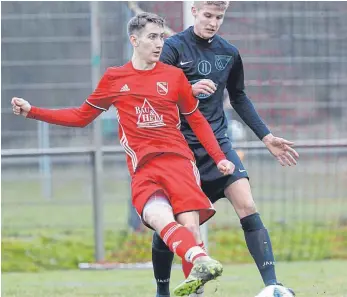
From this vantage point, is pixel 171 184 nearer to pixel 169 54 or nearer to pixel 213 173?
pixel 213 173

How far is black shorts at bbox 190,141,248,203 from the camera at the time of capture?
24.8 ft

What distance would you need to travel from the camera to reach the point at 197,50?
7.62 meters

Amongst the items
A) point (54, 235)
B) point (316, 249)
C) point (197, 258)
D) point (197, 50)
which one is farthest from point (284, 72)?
point (197, 258)

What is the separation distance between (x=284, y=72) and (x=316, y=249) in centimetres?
182

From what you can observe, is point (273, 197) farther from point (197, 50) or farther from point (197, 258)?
point (197, 258)

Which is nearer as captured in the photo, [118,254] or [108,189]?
[118,254]

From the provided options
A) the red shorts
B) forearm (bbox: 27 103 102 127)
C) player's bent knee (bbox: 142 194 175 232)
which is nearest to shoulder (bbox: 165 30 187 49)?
forearm (bbox: 27 103 102 127)

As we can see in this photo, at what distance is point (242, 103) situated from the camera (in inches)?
312

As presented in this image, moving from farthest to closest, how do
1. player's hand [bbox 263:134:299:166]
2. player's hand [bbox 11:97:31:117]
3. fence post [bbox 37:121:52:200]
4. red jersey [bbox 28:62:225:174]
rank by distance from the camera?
fence post [bbox 37:121:52:200] < player's hand [bbox 263:134:299:166] < player's hand [bbox 11:97:31:117] < red jersey [bbox 28:62:225:174]

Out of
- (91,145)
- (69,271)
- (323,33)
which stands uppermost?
(323,33)

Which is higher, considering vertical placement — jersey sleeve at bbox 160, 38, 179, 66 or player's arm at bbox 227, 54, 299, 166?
jersey sleeve at bbox 160, 38, 179, 66

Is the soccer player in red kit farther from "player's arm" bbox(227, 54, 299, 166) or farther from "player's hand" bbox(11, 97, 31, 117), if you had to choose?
"player's arm" bbox(227, 54, 299, 166)

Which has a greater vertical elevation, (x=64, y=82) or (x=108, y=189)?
(x=64, y=82)

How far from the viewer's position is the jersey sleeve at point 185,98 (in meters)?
7.27
